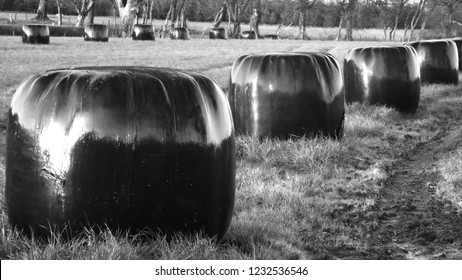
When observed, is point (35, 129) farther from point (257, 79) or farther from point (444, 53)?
point (444, 53)

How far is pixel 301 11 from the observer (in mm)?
56719

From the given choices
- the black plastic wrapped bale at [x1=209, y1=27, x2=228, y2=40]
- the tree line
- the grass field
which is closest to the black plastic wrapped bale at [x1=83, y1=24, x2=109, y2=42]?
the tree line

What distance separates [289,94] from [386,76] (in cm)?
327

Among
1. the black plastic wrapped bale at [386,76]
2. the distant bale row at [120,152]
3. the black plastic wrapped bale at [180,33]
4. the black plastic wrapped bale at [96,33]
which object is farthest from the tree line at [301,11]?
the distant bale row at [120,152]

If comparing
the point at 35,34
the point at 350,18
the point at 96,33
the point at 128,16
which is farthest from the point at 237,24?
the point at 35,34

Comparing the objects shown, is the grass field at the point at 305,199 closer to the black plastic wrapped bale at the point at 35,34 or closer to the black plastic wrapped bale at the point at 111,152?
the black plastic wrapped bale at the point at 111,152

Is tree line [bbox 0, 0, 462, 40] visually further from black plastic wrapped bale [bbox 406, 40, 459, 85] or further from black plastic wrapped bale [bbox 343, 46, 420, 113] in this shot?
black plastic wrapped bale [bbox 343, 46, 420, 113]

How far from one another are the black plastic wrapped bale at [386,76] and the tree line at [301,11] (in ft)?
137

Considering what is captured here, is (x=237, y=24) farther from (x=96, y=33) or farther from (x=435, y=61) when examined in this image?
(x=435, y=61)

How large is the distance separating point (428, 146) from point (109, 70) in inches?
203

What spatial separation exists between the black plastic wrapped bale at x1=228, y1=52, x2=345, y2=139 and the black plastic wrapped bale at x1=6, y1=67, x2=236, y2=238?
10.4ft

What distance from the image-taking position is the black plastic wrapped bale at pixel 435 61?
13.3 metres
